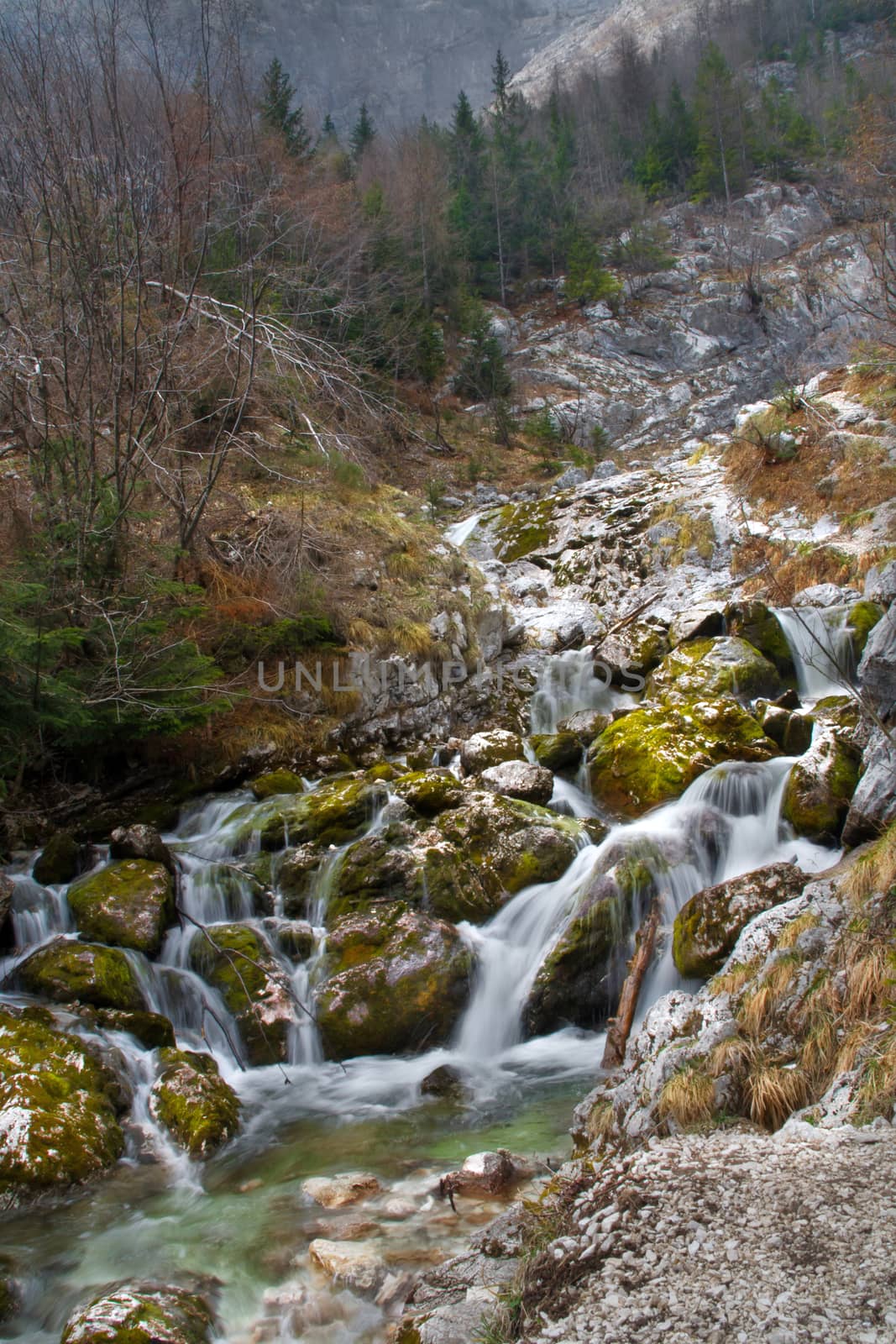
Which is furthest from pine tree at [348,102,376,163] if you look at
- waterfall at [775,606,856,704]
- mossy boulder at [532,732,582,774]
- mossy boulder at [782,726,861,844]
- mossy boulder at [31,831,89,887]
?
mossy boulder at [782,726,861,844]

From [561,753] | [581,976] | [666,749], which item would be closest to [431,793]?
[561,753]

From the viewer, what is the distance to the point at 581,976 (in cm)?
667

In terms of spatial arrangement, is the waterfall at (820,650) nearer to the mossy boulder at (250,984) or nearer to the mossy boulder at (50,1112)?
the mossy boulder at (250,984)

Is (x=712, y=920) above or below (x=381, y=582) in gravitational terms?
below

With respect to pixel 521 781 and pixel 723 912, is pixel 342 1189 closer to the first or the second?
pixel 723 912

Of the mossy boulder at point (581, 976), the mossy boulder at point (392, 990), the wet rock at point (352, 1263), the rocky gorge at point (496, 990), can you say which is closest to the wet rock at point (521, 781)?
the rocky gorge at point (496, 990)

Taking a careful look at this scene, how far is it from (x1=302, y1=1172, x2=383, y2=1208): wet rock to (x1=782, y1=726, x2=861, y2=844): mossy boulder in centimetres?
480

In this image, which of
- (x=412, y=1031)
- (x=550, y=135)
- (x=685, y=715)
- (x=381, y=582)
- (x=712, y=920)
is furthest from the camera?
(x=550, y=135)

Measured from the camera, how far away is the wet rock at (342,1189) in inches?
179

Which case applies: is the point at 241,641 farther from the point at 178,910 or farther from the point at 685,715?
the point at 685,715

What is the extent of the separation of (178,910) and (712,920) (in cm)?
460

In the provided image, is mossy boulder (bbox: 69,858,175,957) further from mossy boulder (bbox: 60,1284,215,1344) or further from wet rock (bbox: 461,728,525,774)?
wet rock (bbox: 461,728,525,774)

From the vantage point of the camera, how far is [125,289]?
33.1 feet

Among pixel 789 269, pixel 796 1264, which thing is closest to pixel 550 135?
pixel 789 269
